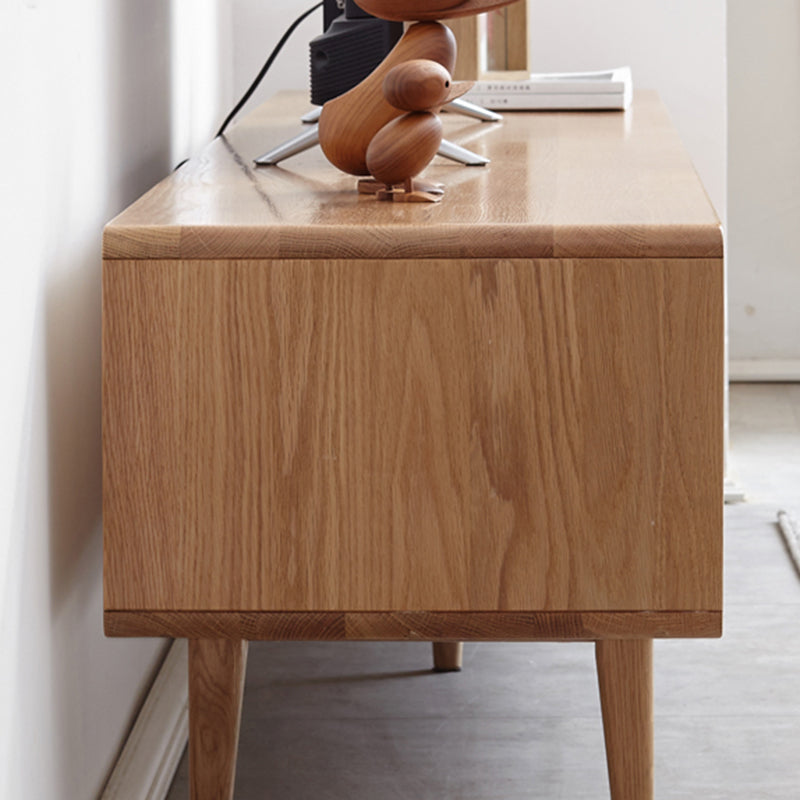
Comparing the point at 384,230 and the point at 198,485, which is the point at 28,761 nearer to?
the point at 198,485

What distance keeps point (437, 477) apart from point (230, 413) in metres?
0.14

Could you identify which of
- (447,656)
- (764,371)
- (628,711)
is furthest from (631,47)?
(628,711)

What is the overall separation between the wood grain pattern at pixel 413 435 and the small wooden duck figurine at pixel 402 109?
145 mm

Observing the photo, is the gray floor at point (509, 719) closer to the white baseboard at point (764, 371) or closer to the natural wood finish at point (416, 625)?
the natural wood finish at point (416, 625)

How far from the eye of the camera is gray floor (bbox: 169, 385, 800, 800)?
1.22 meters

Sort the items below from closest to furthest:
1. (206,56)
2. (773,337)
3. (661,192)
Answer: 1. (661,192)
2. (206,56)
3. (773,337)

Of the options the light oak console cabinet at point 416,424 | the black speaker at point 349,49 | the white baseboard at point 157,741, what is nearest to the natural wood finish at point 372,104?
the light oak console cabinet at point 416,424

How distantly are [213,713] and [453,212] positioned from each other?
45 cm

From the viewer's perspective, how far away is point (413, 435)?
81 centimetres

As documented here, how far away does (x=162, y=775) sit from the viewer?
1174 millimetres

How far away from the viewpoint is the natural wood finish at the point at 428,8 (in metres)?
0.90

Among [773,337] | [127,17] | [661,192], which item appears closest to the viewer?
[661,192]

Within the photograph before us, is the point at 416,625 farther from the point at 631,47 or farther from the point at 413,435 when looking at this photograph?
the point at 631,47

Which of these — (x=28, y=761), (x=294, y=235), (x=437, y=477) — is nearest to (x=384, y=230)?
(x=294, y=235)
